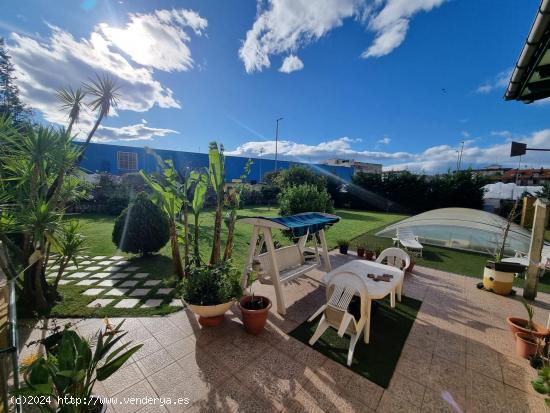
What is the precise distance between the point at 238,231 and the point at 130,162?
2346 cm

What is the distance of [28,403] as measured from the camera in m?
2.13

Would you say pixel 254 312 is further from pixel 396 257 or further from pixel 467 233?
Result: pixel 467 233

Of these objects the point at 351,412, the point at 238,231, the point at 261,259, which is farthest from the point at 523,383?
the point at 238,231

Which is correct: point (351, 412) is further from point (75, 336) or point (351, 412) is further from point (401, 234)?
point (401, 234)

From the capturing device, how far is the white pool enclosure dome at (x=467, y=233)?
744 centimetres

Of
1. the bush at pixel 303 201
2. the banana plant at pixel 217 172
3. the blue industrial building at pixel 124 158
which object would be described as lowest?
the bush at pixel 303 201

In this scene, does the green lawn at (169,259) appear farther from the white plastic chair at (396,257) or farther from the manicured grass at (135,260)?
the white plastic chair at (396,257)

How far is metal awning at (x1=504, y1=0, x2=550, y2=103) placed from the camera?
6.71 feet

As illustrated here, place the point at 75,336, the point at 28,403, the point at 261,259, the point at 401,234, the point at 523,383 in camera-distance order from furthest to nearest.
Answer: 1. the point at 401,234
2. the point at 261,259
3. the point at 523,383
4. the point at 28,403
5. the point at 75,336

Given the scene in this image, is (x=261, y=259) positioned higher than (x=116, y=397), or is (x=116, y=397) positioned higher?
(x=261, y=259)

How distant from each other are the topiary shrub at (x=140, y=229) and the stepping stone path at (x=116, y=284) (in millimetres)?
548

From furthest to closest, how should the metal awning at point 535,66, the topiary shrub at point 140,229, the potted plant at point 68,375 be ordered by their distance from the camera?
the topiary shrub at point 140,229 → the metal awning at point 535,66 → the potted plant at point 68,375

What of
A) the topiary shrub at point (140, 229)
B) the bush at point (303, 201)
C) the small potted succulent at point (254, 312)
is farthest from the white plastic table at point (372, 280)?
the topiary shrub at point (140, 229)

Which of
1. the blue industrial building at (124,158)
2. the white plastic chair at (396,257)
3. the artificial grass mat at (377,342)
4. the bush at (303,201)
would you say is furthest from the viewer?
the blue industrial building at (124,158)
